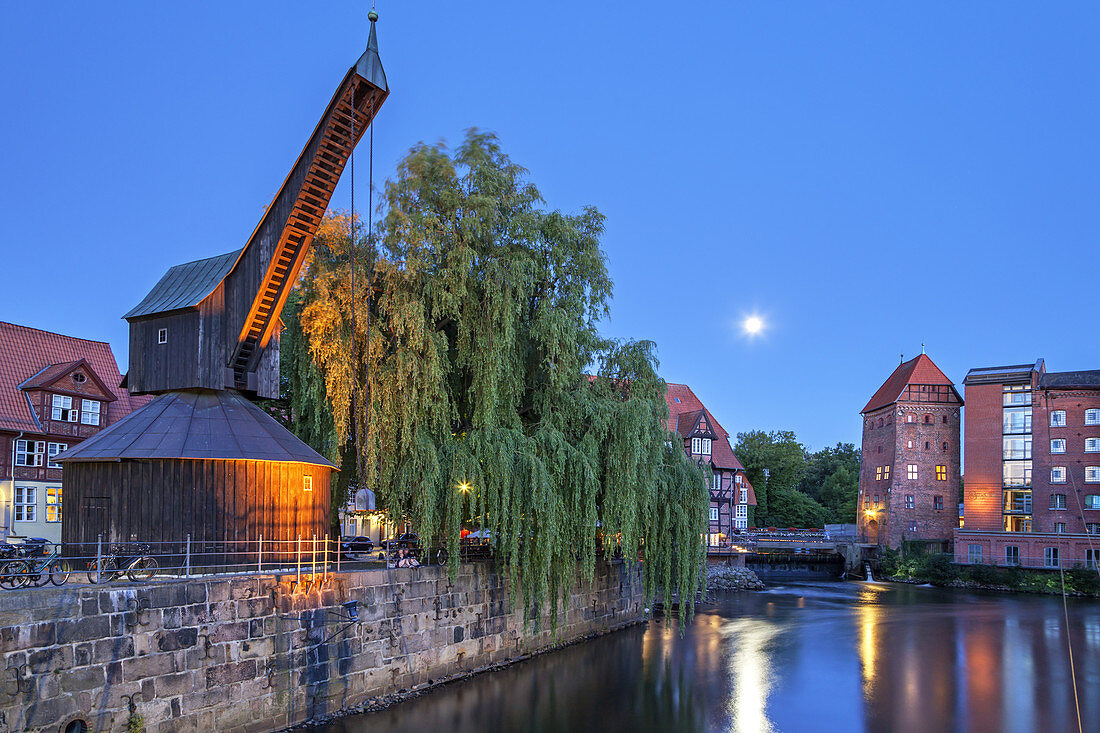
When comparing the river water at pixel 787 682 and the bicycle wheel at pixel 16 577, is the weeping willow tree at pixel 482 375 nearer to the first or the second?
the river water at pixel 787 682

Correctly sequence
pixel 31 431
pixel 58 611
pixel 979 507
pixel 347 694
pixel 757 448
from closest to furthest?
pixel 58 611 → pixel 347 694 → pixel 31 431 → pixel 979 507 → pixel 757 448

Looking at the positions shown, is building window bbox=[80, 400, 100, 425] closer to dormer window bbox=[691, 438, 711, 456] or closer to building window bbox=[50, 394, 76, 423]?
building window bbox=[50, 394, 76, 423]

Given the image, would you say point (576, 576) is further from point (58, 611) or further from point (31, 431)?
point (31, 431)

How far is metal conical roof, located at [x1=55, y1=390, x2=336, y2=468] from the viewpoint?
619 inches

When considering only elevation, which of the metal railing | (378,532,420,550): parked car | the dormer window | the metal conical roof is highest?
the metal conical roof

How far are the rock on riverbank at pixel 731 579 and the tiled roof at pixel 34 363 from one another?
29.3 metres

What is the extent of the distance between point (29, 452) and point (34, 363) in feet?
11.5

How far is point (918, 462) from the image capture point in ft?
182

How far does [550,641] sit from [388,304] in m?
11.1

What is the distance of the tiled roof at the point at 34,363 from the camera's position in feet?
87.5

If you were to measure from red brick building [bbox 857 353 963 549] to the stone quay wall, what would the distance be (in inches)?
1696

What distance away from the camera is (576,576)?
24250 mm

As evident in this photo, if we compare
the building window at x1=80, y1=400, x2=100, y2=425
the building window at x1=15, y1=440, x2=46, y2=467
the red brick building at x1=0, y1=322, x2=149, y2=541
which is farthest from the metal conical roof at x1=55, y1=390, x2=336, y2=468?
the building window at x1=80, y1=400, x2=100, y2=425

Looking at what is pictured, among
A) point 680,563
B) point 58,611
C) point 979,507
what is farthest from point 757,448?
point 58,611
